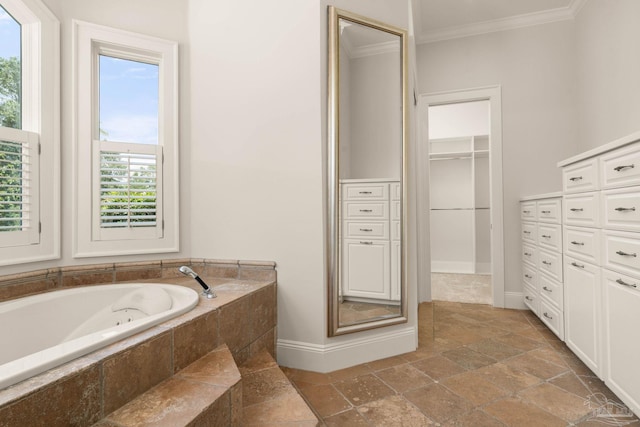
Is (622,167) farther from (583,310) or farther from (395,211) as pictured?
(395,211)

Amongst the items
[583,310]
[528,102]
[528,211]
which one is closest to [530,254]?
[528,211]

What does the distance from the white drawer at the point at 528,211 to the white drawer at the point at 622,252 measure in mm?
1231

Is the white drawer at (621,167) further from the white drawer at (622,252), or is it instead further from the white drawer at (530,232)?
the white drawer at (530,232)

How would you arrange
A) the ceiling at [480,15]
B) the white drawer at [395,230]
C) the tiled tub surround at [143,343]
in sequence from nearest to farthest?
the tiled tub surround at [143,343]
the white drawer at [395,230]
the ceiling at [480,15]

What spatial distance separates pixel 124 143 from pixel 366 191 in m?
1.61

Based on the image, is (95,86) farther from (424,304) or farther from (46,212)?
(424,304)

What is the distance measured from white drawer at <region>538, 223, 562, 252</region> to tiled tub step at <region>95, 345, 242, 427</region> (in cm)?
225

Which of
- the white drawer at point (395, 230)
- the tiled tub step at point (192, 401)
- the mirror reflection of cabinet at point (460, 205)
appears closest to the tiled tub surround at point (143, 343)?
the tiled tub step at point (192, 401)

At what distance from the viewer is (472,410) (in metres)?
1.56

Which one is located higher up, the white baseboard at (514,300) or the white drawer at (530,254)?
the white drawer at (530,254)

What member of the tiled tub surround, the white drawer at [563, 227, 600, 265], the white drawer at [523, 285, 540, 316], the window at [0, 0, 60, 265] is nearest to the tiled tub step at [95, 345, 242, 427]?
the tiled tub surround

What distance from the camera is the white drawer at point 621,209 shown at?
1376 mm

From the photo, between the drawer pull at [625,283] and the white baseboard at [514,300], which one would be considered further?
the white baseboard at [514,300]

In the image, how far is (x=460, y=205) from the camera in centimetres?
521
